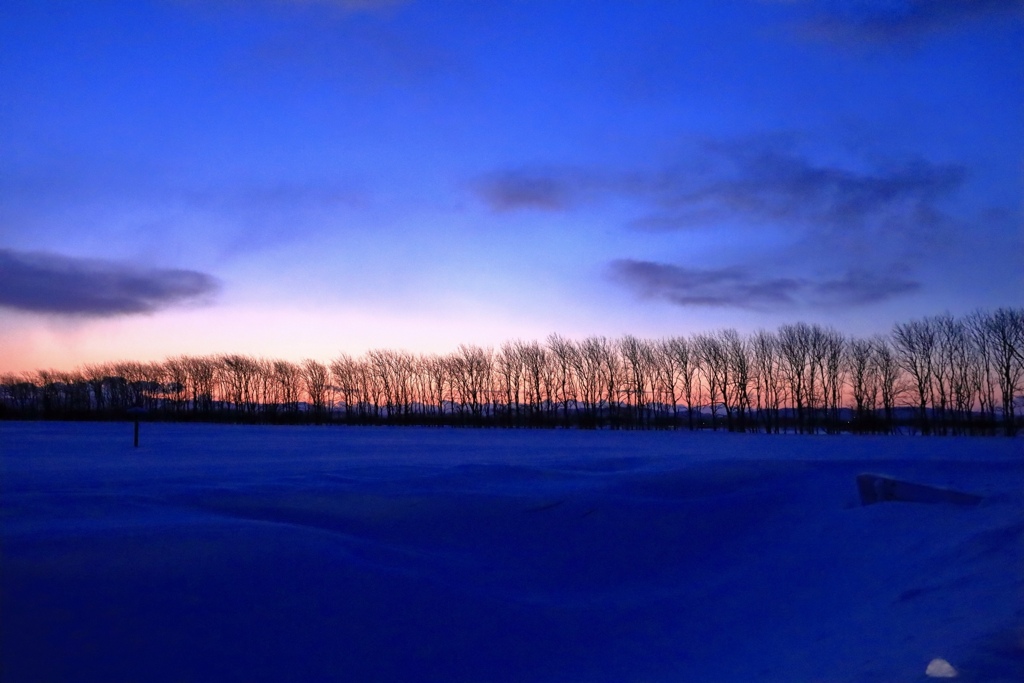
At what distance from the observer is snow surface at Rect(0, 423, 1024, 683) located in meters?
3.81

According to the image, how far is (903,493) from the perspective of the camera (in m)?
6.58

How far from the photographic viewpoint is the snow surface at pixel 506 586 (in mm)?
3812

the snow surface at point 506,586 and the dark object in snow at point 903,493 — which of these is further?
the dark object in snow at point 903,493

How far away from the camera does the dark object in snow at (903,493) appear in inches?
246

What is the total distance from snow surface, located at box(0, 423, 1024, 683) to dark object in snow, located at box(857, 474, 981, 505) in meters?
0.22

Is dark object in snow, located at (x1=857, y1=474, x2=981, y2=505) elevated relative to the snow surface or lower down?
elevated

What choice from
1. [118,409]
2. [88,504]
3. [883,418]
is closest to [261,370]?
[118,409]

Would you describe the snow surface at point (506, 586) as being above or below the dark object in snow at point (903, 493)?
below

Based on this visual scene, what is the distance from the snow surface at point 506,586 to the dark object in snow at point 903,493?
0.22 metres

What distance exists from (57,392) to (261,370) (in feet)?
107

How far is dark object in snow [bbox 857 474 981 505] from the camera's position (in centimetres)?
624

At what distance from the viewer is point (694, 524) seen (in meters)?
7.45

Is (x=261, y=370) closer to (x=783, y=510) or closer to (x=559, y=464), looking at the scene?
(x=559, y=464)

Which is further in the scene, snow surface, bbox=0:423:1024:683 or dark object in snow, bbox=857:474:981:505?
dark object in snow, bbox=857:474:981:505
